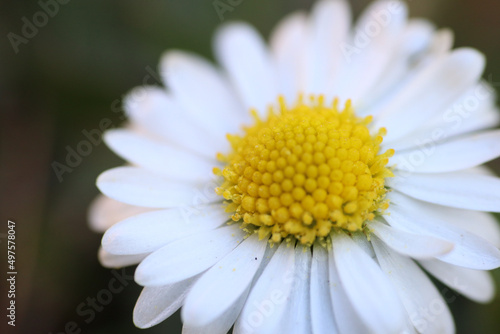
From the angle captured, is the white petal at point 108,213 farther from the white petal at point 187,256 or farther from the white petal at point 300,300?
the white petal at point 300,300

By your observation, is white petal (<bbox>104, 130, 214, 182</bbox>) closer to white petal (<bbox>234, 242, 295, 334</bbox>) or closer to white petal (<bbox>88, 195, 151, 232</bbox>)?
white petal (<bbox>88, 195, 151, 232</bbox>)

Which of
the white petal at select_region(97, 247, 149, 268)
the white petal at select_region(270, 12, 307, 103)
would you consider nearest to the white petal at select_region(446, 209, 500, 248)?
the white petal at select_region(270, 12, 307, 103)

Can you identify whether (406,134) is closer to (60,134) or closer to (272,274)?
(272,274)

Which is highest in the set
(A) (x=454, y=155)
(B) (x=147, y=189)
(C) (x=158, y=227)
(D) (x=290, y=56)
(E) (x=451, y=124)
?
(D) (x=290, y=56)

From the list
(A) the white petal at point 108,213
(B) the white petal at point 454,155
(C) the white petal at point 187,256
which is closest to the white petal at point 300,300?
(C) the white petal at point 187,256

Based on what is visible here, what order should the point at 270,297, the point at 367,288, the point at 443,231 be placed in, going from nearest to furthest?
the point at 367,288 → the point at 270,297 → the point at 443,231

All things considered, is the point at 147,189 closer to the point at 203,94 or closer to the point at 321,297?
the point at 203,94

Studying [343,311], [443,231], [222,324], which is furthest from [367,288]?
[222,324]
